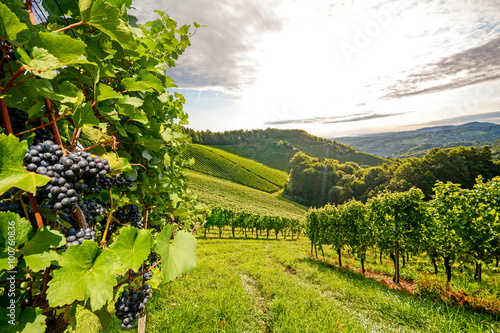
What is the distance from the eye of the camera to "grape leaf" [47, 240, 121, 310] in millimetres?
827

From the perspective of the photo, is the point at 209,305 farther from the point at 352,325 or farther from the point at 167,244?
the point at 167,244

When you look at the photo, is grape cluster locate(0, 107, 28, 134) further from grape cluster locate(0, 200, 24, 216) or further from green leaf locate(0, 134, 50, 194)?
green leaf locate(0, 134, 50, 194)

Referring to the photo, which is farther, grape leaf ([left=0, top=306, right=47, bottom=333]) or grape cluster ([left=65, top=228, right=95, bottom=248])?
grape cluster ([left=65, top=228, right=95, bottom=248])

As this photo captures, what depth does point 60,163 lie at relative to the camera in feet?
3.25

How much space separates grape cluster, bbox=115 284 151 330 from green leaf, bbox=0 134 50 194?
1.37m

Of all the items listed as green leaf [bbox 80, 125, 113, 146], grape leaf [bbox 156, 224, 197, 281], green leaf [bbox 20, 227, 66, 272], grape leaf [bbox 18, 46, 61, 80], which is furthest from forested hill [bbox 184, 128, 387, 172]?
green leaf [bbox 20, 227, 66, 272]

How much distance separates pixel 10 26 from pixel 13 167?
57 centimetres

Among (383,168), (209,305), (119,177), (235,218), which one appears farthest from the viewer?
(383,168)

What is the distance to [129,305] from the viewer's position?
178 centimetres

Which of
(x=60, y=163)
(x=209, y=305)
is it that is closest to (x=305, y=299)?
(x=209, y=305)

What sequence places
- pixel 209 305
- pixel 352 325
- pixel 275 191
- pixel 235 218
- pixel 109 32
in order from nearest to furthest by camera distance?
pixel 109 32 → pixel 352 325 → pixel 209 305 → pixel 235 218 → pixel 275 191

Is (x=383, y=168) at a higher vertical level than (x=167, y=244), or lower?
lower

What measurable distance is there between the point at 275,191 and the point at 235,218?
166ft

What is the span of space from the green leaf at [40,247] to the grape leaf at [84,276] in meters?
0.05
